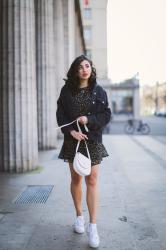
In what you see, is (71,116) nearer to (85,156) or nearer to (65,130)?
(65,130)

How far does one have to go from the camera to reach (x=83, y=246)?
4.15 m

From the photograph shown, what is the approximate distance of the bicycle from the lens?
2470 cm

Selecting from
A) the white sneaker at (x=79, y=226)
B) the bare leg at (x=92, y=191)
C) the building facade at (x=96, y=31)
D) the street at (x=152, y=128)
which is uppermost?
the building facade at (x=96, y=31)

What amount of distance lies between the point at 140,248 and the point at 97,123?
52.9 inches

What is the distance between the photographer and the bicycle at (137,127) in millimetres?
24703

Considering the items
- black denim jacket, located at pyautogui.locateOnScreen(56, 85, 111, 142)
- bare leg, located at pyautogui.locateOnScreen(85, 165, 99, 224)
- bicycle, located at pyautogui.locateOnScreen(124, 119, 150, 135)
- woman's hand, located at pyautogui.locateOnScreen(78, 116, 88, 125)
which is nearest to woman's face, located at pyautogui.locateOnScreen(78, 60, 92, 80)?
black denim jacket, located at pyautogui.locateOnScreen(56, 85, 111, 142)

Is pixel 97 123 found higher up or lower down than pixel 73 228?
higher up

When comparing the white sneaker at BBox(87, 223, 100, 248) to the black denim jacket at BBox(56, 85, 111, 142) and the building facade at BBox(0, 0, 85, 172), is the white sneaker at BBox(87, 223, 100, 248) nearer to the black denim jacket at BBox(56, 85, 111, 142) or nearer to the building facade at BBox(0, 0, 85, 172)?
the black denim jacket at BBox(56, 85, 111, 142)

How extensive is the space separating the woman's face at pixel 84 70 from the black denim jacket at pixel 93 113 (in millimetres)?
168

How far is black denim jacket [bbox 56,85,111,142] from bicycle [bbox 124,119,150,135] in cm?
2044

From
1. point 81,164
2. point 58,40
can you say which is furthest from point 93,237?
point 58,40

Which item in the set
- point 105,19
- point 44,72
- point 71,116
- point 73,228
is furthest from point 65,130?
point 105,19

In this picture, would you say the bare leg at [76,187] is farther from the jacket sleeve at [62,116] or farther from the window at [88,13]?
the window at [88,13]

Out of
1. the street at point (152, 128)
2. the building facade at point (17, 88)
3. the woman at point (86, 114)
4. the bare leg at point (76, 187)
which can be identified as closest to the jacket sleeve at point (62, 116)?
the woman at point (86, 114)
